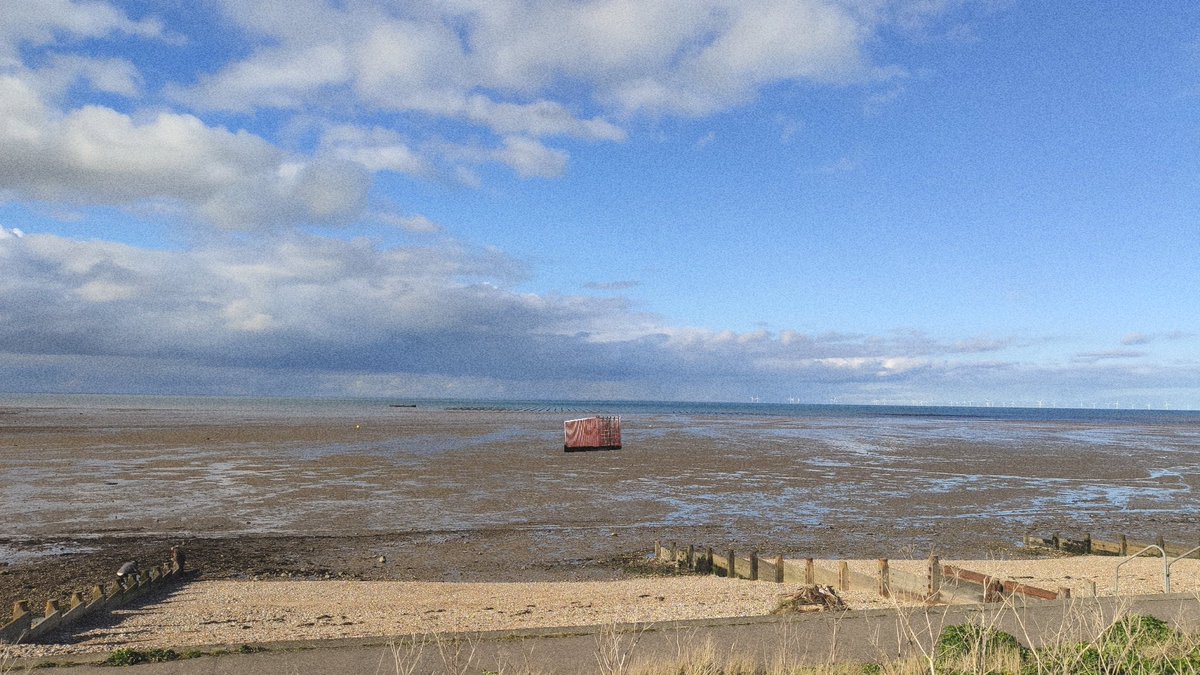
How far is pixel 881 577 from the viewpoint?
39.8 feet

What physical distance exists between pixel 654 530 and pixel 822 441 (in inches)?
1658

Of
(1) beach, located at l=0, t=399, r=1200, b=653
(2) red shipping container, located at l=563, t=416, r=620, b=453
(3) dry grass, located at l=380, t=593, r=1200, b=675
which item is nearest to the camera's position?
(3) dry grass, located at l=380, t=593, r=1200, b=675

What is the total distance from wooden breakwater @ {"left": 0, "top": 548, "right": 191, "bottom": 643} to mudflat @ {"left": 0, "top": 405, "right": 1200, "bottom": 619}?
798mm

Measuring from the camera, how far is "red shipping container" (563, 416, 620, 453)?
47.7m

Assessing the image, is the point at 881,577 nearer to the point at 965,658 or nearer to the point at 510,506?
the point at 965,658

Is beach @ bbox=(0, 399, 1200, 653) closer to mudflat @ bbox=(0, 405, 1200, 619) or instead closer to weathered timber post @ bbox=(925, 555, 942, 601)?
mudflat @ bbox=(0, 405, 1200, 619)

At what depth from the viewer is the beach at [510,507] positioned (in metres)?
17.1

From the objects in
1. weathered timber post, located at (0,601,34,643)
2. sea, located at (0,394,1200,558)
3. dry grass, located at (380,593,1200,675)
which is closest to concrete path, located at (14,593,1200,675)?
dry grass, located at (380,593,1200,675)

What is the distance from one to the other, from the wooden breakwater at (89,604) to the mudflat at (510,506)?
0.80 meters

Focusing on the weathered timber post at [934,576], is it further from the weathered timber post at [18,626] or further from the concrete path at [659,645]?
the weathered timber post at [18,626]

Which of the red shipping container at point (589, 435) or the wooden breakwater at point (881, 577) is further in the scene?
the red shipping container at point (589, 435)

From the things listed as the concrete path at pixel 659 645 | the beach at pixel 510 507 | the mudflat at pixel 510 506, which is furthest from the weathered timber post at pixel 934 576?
the beach at pixel 510 507

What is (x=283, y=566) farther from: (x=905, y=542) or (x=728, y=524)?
(x=905, y=542)

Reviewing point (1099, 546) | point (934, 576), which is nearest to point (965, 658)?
point (934, 576)
